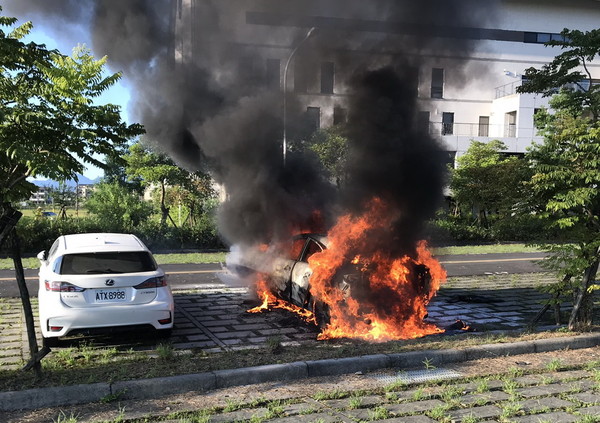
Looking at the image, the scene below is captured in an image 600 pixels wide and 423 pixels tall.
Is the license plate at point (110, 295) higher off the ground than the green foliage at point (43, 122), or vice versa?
the green foliage at point (43, 122)

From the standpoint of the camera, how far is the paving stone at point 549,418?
4.03 m

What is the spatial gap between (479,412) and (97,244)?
15.6 feet

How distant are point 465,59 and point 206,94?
5234 mm

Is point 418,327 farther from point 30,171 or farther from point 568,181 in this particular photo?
point 30,171

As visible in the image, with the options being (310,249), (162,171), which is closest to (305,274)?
(310,249)

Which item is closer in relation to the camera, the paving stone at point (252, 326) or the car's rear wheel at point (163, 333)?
the car's rear wheel at point (163, 333)

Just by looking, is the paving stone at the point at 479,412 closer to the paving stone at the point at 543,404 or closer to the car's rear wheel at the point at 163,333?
the paving stone at the point at 543,404

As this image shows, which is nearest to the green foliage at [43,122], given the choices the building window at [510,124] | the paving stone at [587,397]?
the paving stone at [587,397]

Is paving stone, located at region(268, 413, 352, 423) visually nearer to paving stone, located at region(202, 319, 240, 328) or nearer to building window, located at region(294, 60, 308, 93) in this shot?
paving stone, located at region(202, 319, 240, 328)

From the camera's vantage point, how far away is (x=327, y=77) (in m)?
9.74

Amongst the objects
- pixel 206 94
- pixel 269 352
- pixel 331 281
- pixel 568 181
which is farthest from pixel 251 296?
pixel 568 181

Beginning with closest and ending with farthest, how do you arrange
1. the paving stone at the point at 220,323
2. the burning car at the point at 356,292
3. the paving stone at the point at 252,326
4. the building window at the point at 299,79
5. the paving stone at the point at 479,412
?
1. the paving stone at the point at 479,412
2. the burning car at the point at 356,292
3. the paving stone at the point at 252,326
4. the paving stone at the point at 220,323
5. the building window at the point at 299,79

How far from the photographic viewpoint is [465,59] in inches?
342

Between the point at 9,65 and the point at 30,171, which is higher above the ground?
the point at 9,65
